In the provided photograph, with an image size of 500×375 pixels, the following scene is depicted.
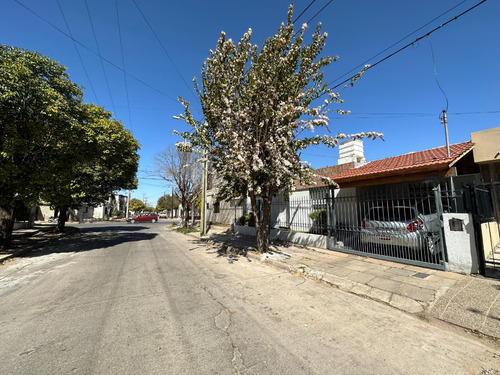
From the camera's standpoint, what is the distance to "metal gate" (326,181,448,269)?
612 centimetres

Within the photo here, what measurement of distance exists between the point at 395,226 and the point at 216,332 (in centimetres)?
624

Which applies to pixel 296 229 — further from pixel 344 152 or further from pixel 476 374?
pixel 476 374

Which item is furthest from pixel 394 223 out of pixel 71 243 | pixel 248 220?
pixel 71 243

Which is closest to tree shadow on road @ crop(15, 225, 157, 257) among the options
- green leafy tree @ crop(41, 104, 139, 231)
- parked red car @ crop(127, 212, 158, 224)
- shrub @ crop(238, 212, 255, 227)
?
green leafy tree @ crop(41, 104, 139, 231)

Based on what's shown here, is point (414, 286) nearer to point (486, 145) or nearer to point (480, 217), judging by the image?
point (480, 217)

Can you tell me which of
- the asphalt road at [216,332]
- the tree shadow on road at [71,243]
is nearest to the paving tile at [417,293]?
the asphalt road at [216,332]

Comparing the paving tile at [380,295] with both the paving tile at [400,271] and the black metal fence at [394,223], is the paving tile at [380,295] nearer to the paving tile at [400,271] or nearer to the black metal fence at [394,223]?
the paving tile at [400,271]

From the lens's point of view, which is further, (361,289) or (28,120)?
(28,120)

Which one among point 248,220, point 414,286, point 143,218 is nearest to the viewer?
point 414,286

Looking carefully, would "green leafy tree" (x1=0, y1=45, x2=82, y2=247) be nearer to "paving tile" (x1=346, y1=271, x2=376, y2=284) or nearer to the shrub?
the shrub

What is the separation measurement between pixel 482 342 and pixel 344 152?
37.1 feet

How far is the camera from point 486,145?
360 inches

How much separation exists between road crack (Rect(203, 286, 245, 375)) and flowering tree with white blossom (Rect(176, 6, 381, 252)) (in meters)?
3.74

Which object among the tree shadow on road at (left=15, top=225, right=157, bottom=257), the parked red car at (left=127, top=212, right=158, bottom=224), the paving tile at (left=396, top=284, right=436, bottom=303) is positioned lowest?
the paving tile at (left=396, top=284, right=436, bottom=303)
